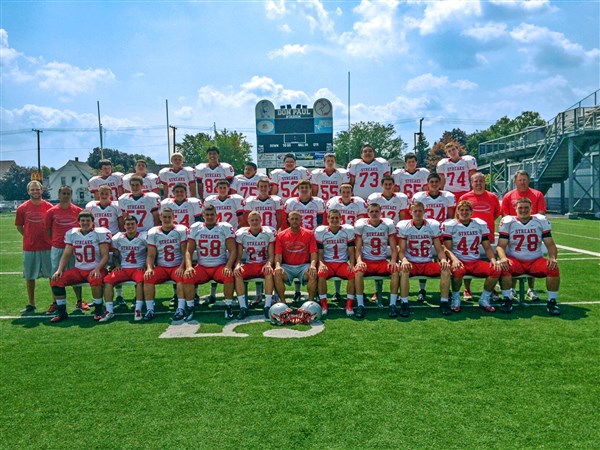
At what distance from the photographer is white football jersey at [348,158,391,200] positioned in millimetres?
8312

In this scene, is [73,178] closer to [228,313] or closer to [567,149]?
[567,149]

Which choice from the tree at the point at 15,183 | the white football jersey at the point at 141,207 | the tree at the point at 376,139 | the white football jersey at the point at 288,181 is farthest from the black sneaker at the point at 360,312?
the tree at the point at 15,183

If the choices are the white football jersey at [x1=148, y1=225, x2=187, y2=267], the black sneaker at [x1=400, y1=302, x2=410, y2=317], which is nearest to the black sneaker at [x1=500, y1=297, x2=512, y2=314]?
the black sneaker at [x1=400, y1=302, x2=410, y2=317]

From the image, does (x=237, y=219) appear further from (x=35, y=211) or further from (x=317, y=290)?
(x=35, y=211)

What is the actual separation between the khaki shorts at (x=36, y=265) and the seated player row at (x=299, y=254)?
31.2 inches

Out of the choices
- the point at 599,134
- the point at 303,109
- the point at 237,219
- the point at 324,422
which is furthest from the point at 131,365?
the point at 599,134

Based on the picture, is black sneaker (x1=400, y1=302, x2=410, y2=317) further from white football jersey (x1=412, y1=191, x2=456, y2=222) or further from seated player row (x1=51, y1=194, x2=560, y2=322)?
white football jersey (x1=412, y1=191, x2=456, y2=222)

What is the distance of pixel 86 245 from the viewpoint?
6.93 metres

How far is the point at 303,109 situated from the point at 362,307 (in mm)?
15862

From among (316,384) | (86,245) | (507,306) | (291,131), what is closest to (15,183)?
(291,131)

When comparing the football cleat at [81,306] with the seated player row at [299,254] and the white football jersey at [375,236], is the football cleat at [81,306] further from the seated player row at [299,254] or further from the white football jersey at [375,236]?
the white football jersey at [375,236]

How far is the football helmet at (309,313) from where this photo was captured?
20.0ft

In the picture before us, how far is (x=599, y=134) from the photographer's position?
2308 cm

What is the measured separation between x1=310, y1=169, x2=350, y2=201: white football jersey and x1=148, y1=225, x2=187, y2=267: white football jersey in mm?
2635
